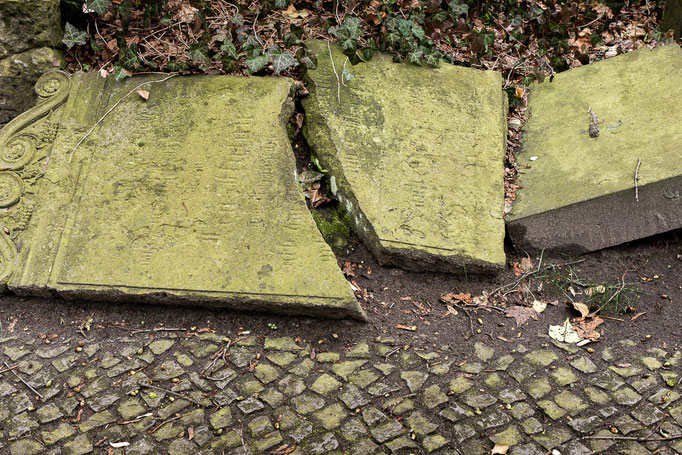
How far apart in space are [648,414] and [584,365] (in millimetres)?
409

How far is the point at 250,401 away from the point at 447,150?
6.83ft

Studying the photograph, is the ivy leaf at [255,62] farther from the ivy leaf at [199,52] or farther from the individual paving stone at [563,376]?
the individual paving stone at [563,376]

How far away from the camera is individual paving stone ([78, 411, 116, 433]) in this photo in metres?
2.75

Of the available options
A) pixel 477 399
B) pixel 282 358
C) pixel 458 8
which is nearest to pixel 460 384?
A: pixel 477 399

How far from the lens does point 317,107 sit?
161 inches

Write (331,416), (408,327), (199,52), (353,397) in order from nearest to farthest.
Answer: (331,416)
(353,397)
(408,327)
(199,52)

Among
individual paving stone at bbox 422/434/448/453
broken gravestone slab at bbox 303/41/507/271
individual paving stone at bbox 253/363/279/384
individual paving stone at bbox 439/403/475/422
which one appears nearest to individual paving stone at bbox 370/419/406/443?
individual paving stone at bbox 422/434/448/453

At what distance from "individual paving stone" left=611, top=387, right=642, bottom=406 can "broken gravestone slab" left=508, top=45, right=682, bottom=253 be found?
1.08m

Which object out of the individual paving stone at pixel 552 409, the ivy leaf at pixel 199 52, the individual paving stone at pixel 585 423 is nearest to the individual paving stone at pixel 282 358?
the individual paving stone at pixel 552 409

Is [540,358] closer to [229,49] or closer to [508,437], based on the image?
[508,437]

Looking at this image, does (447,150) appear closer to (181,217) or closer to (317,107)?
(317,107)

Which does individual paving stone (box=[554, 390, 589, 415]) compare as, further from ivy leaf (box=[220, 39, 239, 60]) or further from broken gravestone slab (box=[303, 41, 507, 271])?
ivy leaf (box=[220, 39, 239, 60])

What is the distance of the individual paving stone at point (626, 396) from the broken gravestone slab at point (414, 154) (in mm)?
972

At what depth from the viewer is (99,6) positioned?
4.21 m
